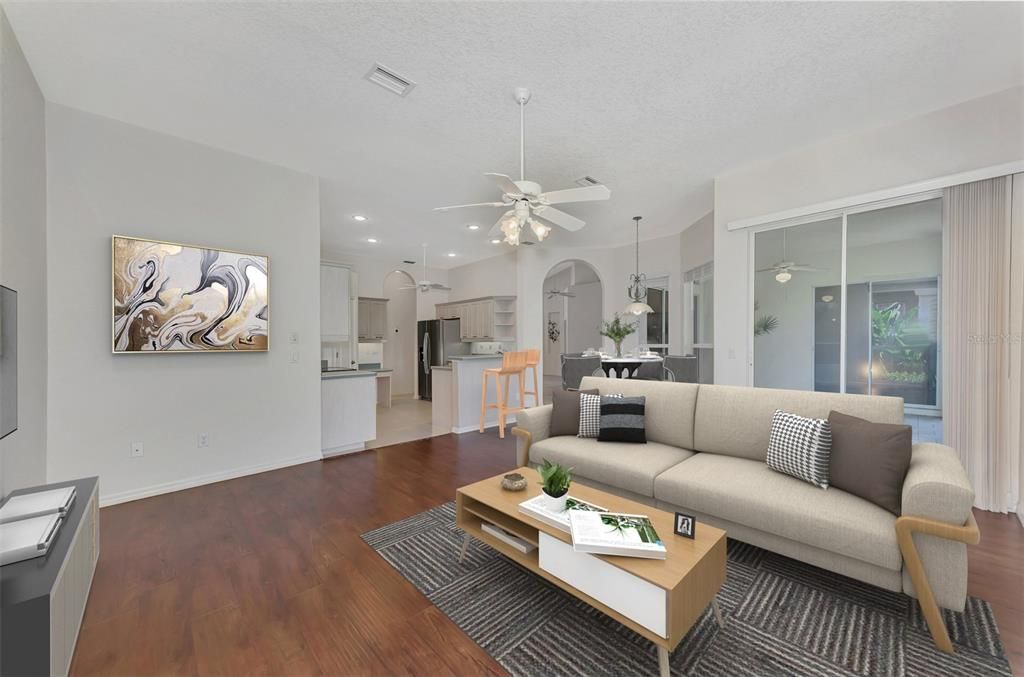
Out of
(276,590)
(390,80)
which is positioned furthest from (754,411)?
(390,80)

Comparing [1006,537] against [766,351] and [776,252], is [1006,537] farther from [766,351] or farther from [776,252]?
[776,252]

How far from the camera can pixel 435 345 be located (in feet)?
26.8

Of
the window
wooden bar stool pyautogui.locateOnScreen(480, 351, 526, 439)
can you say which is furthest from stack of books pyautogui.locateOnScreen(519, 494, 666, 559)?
the window

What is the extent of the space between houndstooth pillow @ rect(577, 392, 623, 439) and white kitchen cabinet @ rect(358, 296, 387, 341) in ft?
18.8

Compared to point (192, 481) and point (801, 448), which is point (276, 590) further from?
point (801, 448)

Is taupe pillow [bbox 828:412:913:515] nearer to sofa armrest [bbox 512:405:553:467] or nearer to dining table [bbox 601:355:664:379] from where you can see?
sofa armrest [bbox 512:405:553:467]

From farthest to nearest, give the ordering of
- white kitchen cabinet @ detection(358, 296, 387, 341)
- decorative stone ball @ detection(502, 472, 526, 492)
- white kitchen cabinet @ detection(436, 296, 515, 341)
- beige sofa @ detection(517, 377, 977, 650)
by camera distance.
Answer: white kitchen cabinet @ detection(358, 296, 387, 341), white kitchen cabinet @ detection(436, 296, 515, 341), decorative stone ball @ detection(502, 472, 526, 492), beige sofa @ detection(517, 377, 977, 650)

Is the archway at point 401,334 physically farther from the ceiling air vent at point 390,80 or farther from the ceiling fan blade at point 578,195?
the ceiling fan blade at point 578,195

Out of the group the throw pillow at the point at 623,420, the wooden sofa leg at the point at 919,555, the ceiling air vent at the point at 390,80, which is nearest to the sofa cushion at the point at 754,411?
the throw pillow at the point at 623,420

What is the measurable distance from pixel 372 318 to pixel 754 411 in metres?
6.96

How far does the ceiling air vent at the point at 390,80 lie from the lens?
2.39 metres

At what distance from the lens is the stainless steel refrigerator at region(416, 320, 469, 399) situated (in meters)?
8.08

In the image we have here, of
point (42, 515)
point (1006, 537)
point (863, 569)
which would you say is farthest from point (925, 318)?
point (42, 515)

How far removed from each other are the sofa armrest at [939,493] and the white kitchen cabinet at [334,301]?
4897 mm
